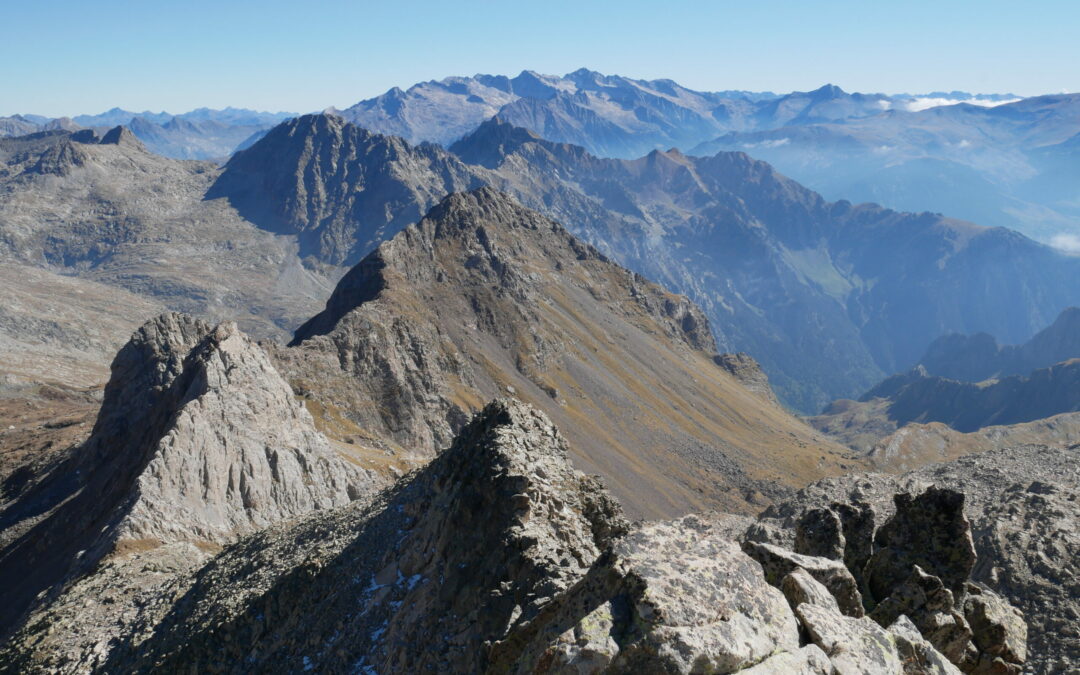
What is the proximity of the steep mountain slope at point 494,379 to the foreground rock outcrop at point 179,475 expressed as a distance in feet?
116

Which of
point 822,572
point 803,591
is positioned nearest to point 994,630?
point 822,572

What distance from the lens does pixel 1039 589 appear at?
1396 inches

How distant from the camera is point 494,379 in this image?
499 feet

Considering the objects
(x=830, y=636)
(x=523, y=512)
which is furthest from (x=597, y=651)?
(x=523, y=512)

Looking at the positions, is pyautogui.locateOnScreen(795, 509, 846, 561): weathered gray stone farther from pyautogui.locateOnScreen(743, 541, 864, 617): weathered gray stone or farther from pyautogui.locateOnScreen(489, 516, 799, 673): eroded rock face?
pyautogui.locateOnScreen(489, 516, 799, 673): eroded rock face

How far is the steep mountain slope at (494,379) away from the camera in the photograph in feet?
381

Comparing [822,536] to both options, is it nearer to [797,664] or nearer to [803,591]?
[803,591]

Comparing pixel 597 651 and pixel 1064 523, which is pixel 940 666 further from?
pixel 1064 523

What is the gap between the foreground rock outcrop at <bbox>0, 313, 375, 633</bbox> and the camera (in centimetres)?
4953

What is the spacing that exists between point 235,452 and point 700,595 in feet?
173

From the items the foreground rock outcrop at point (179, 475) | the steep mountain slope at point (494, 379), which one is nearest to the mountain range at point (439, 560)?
the foreground rock outcrop at point (179, 475)

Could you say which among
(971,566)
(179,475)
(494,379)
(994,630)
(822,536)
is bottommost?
(494,379)

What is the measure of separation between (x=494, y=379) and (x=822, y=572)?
134m

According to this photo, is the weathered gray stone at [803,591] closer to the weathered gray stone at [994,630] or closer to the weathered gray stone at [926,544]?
the weathered gray stone at [926,544]
